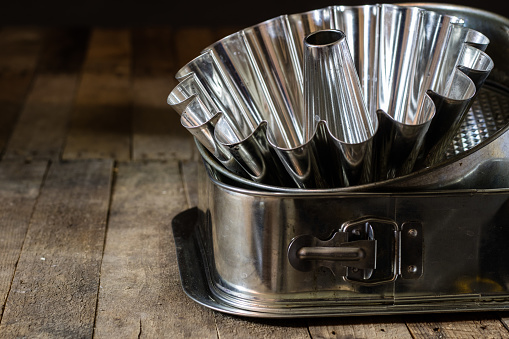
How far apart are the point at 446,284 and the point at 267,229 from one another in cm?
18

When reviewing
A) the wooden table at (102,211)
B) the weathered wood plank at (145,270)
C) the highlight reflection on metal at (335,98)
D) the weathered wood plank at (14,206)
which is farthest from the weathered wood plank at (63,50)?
the highlight reflection on metal at (335,98)

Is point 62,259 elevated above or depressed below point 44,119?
above

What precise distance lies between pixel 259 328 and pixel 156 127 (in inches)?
29.6

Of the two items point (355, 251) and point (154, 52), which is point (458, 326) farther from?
point (154, 52)

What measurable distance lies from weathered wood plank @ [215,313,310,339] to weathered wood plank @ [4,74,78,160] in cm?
61

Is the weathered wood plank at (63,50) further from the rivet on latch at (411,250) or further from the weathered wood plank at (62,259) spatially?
the rivet on latch at (411,250)

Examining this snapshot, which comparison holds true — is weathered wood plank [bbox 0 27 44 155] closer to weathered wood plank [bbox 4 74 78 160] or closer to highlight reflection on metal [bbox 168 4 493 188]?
weathered wood plank [bbox 4 74 78 160]

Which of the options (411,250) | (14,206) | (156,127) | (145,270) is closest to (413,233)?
(411,250)

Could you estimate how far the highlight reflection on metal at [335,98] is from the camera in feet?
2.27

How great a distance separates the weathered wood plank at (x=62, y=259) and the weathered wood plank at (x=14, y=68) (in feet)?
0.82

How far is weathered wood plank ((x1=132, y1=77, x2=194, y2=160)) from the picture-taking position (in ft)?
4.07

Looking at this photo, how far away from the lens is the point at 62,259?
83cm

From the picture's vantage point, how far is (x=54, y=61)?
1.83 metres

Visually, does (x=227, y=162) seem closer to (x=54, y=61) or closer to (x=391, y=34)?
(x=391, y=34)
